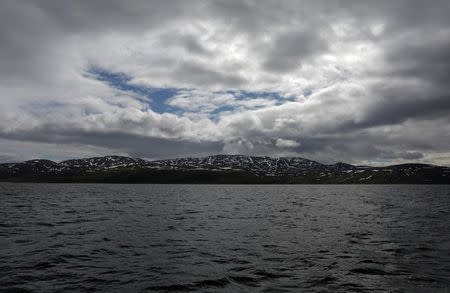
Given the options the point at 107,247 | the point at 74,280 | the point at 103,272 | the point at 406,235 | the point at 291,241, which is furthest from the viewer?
the point at 406,235

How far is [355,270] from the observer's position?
2233 cm

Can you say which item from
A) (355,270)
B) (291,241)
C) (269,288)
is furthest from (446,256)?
(269,288)

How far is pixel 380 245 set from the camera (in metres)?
31.0

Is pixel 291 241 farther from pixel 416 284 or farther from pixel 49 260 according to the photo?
pixel 49 260

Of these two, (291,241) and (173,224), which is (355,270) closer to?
(291,241)

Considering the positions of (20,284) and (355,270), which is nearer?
(20,284)

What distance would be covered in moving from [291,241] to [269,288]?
48.4 feet

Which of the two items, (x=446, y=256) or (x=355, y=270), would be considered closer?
(x=355, y=270)

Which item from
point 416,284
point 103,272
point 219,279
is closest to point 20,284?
point 103,272

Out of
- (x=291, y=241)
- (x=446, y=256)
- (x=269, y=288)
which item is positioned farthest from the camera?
(x=291, y=241)

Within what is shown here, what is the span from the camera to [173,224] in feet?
146

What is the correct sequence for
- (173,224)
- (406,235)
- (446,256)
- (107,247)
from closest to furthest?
(446,256)
(107,247)
(406,235)
(173,224)

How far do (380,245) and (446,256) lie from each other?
5414 millimetres

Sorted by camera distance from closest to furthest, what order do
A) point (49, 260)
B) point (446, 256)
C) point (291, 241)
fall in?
point (49, 260) → point (446, 256) → point (291, 241)
